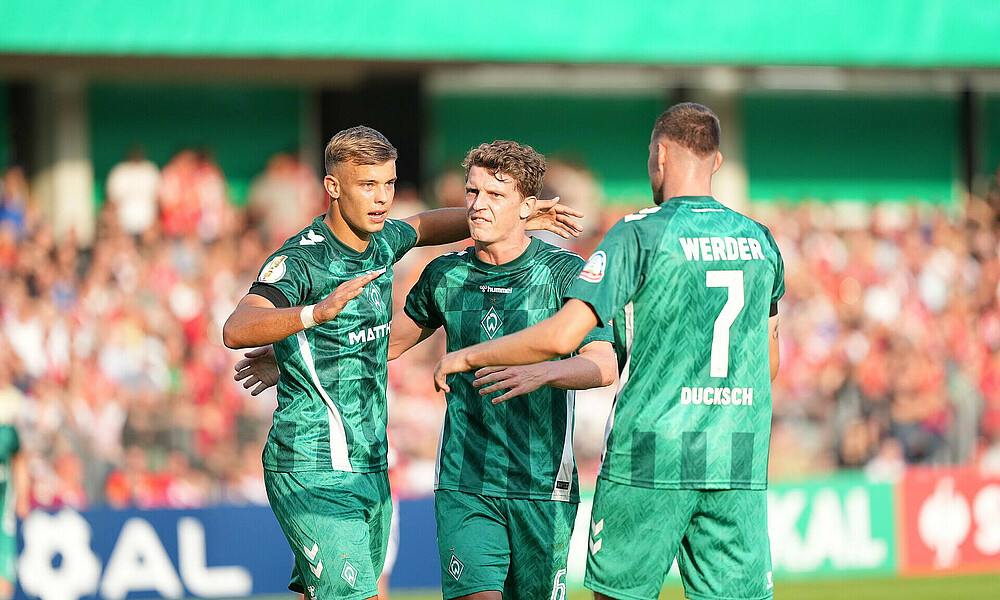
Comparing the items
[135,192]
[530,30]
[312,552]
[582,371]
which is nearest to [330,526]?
[312,552]

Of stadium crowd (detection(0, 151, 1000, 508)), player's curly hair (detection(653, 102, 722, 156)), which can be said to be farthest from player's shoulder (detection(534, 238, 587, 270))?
stadium crowd (detection(0, 151, 1000, 508))

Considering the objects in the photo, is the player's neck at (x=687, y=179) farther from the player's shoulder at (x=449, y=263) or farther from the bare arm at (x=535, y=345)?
the player's shoulder at (x=449, y=263)

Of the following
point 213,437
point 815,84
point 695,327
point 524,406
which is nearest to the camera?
point 695,327

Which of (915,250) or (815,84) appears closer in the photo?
(915,250)

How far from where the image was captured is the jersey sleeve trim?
549cm

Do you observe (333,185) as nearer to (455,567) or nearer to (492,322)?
(492,322)

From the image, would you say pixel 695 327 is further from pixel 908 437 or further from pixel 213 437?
pixel 908 437

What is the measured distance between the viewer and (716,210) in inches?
205

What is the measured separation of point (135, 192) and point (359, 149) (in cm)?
900

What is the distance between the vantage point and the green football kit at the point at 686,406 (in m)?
5.10

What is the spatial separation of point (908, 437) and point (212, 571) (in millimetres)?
7100

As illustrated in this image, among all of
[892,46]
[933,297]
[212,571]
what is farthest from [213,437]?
[892,46]

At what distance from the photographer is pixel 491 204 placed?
5938 mm

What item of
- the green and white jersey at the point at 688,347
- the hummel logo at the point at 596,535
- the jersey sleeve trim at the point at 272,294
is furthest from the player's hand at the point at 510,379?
the jersey sleeve trim at the point at 272,294
